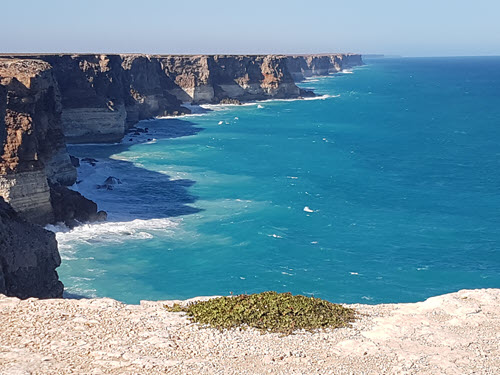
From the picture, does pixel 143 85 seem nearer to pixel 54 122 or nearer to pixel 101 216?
pixel 54 122

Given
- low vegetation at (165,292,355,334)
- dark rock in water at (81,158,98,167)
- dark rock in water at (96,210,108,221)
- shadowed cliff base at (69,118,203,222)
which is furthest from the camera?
dark rock in water at (81,158,98,167)

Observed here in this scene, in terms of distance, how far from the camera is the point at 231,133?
382 ft

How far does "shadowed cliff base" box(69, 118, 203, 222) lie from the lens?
59972mm

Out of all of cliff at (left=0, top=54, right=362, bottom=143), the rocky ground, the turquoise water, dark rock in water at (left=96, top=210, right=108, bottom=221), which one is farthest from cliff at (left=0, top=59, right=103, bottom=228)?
cliff at (left=0, top=54, right=362, bottom=143)

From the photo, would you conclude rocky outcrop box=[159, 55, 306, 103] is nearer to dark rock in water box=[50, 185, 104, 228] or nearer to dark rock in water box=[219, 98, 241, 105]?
dark rock in water box=[219, 98, 241, 105]

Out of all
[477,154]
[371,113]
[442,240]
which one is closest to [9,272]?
[442,240]

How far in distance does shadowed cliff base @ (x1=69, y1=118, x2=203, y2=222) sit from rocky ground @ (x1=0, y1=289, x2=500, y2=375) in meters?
37.5

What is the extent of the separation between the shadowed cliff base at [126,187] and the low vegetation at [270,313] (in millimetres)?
37131

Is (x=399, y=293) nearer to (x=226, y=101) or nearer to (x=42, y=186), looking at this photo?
(x=42, y=186)

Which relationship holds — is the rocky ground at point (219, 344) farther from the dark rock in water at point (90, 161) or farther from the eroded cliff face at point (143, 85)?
the eroded cliff face at point (143, 85)

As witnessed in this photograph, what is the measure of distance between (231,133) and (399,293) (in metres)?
78.9

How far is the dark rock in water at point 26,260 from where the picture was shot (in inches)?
1203

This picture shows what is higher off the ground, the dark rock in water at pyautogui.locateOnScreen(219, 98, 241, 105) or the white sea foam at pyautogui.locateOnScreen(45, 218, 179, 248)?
the dark rock in water at pyautogui.locateOnScreen(219, 98, 241, 105)

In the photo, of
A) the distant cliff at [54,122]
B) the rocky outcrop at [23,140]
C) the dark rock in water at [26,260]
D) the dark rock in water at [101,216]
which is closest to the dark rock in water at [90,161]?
the distant cliff at [54,122]
